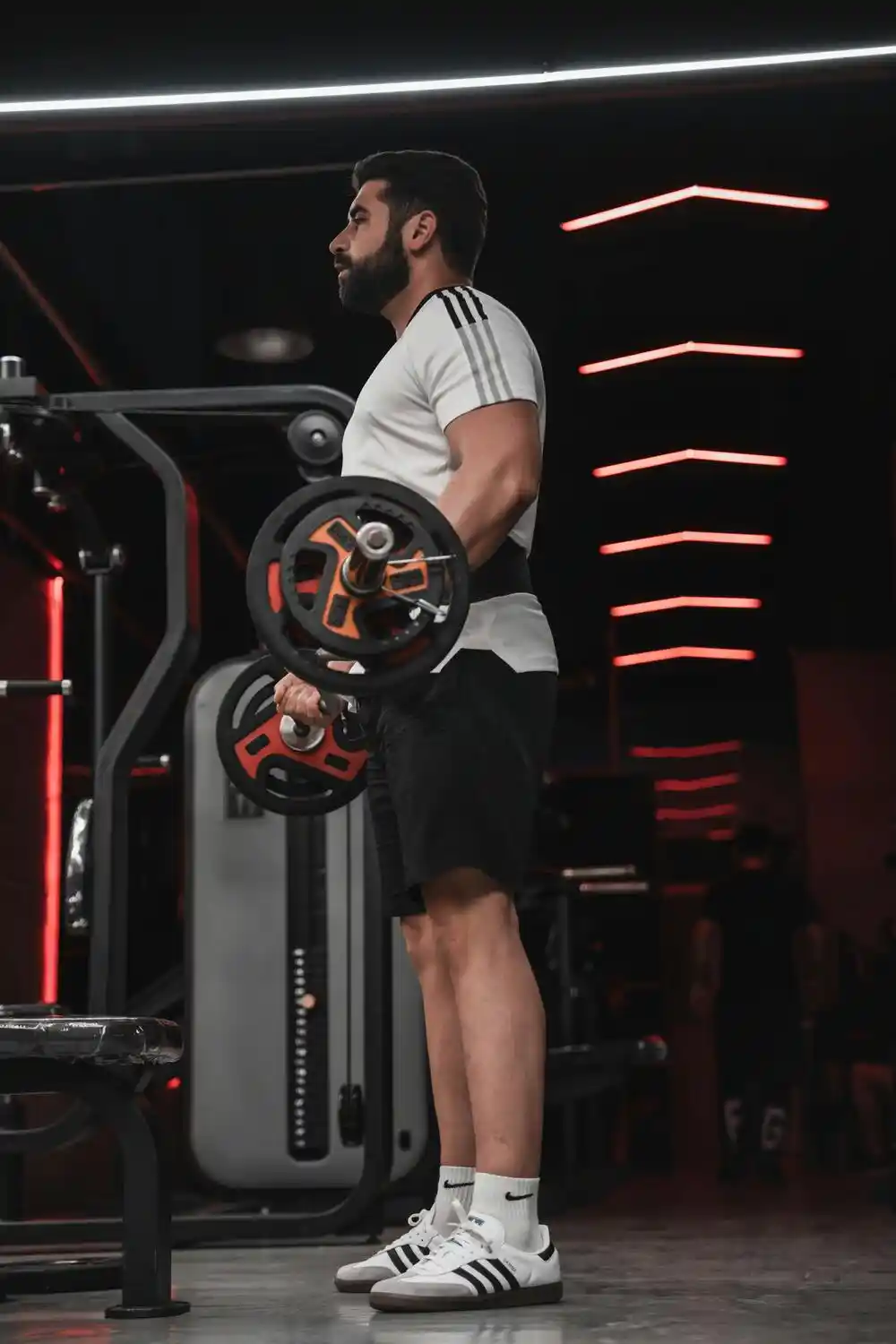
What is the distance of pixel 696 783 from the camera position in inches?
282

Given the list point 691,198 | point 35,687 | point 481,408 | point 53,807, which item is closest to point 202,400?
point 35,687

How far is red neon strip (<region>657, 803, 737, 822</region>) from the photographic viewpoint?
278 inches

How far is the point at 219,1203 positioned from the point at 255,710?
285 centimetres

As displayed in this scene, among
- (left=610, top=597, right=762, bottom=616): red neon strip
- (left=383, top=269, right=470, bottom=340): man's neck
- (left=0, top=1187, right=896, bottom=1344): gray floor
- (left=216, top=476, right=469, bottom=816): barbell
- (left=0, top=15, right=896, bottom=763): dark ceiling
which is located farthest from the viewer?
(left=610, top=597, right=762, bottom=616): red neon strip

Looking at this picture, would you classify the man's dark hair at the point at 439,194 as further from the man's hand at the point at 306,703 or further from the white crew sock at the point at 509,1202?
the white crew sock at the point at 509,1202

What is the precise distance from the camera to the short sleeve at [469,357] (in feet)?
6.74

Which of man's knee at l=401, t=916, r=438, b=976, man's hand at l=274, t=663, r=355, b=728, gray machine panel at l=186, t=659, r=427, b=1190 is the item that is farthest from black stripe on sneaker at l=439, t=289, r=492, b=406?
gray machine panel at l=186, t=659, r=427, b=1190

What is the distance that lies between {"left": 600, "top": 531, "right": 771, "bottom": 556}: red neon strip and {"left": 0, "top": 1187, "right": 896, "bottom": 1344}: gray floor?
4.25 m

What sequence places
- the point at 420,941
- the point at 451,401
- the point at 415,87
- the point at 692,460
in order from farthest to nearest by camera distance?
the point at 692,460
the point at 415,87
the point at 420,941
the point at 451,401

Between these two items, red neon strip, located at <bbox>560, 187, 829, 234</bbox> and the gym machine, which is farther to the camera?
red neon strip, located at <bbox>560, 187, 829, 234</bbox>

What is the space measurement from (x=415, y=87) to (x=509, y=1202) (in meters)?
2.73

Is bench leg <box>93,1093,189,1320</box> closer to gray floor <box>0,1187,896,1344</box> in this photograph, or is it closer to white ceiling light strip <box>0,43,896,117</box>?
gray floor <box>0,1187,896,1344</box>

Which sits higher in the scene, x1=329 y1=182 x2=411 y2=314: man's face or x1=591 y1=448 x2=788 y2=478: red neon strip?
x1=591 y1=448 x2=788 y2=478: red neon strip

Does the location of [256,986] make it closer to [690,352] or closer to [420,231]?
[420,231]
